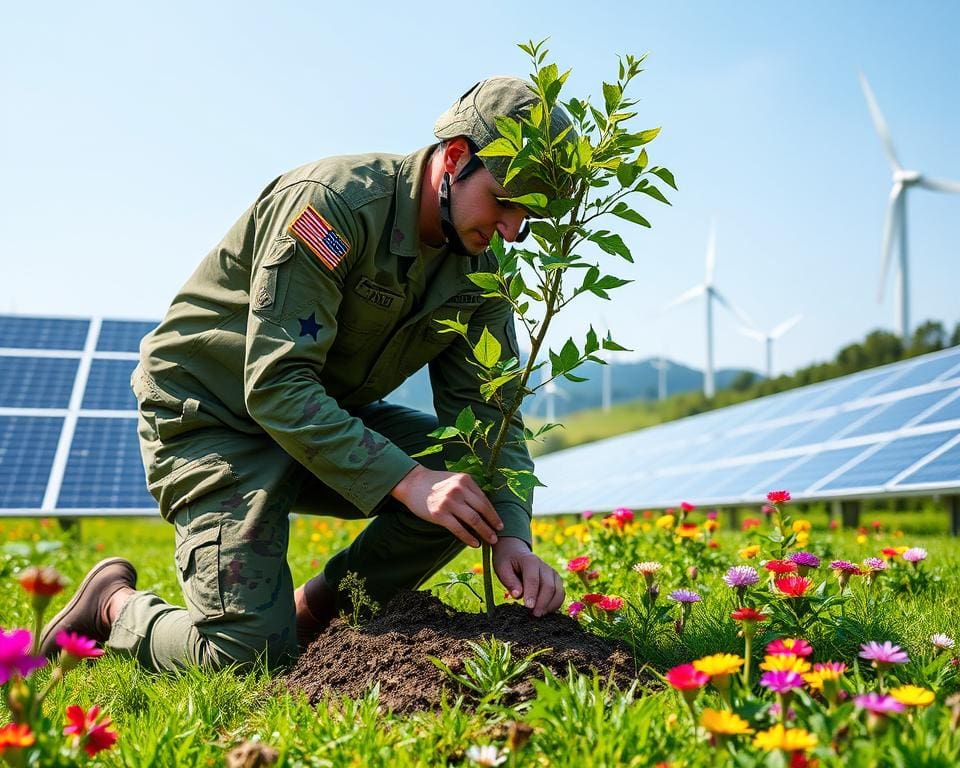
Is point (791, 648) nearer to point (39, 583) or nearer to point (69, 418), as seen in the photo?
point (39, 583)

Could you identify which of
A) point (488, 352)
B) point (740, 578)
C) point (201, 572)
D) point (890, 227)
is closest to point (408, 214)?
point (488, 352)

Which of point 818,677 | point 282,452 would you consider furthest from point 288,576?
point 818,677

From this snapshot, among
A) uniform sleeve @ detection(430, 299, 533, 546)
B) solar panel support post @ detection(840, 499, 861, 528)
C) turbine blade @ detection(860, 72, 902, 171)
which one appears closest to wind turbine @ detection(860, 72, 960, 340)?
turbine blade @ detection(860, 72, 902, 171)

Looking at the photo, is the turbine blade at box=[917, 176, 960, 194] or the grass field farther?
the turbine blade at box=[917, 176, 960, 194]

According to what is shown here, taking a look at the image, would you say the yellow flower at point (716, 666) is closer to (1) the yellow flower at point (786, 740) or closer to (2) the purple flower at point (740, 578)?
(1) the yellow flower at point (786, 740)

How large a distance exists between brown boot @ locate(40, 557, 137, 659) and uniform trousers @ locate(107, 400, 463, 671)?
0.18 metres

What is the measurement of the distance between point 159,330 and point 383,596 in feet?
4.28

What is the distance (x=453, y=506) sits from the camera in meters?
2.39

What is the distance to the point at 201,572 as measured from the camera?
9.36ft

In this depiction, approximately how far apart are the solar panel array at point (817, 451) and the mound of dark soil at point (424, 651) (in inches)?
195

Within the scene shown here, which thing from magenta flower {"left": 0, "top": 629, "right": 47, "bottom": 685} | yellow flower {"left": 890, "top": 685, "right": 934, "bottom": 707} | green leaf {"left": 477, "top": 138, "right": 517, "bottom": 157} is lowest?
yellow flower {"left": 890, "top": 685, "right": 934, "bottom": 707}

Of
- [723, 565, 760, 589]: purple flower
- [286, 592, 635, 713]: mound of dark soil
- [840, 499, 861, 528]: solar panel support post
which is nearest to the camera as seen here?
[286, 592, 635, 713]: mound of dark soil

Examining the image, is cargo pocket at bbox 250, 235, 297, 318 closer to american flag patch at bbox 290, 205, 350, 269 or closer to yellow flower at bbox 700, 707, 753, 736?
american flag patch at bbox 290, 205, 350, 269

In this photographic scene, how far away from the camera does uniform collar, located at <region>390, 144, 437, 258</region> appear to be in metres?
2.88
